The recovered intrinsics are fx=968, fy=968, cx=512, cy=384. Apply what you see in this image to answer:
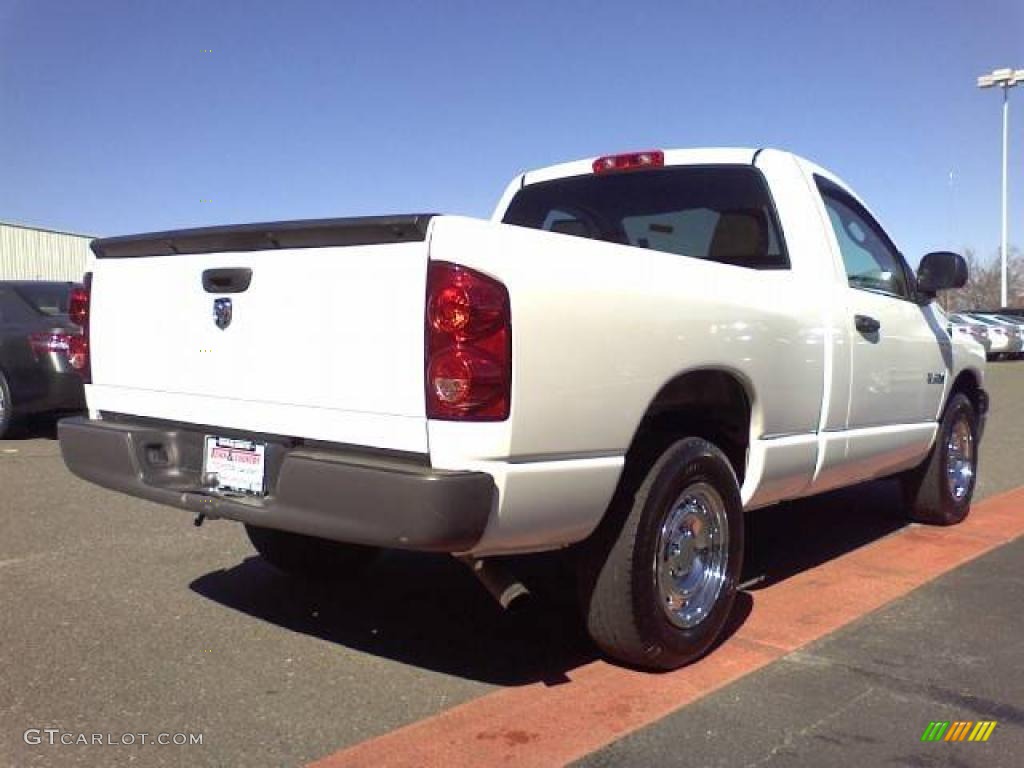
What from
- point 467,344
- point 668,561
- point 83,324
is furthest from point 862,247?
point 83,324

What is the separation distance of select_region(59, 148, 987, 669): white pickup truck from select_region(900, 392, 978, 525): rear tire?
1379 mm

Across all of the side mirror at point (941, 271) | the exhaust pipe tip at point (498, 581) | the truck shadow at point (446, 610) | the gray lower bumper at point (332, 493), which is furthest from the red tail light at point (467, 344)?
the side mirror at point (941, 271)

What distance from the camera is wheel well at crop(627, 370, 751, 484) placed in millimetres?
3592

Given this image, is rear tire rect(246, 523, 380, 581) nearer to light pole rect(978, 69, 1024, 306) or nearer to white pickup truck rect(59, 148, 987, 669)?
white pickup truck rect(59, 148, 987, 669)

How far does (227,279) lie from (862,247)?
134 inches

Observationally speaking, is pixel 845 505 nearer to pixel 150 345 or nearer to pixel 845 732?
pixel 845 732

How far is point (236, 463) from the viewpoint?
3373 mm

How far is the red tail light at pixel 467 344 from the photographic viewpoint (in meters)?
2.84

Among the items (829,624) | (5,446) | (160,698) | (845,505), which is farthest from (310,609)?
(5,446)

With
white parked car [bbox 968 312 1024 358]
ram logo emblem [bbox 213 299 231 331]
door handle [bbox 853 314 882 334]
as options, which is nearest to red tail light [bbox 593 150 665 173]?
door handle [bbox 853 314 882 334]

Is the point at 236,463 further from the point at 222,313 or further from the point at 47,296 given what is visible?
the point at 47,296

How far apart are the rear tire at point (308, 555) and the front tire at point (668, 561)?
5.44 feet

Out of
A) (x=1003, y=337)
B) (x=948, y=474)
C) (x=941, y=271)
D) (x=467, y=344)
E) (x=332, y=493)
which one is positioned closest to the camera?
(x=467, y=344)

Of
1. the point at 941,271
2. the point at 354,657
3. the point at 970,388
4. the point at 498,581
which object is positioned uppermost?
the point at 941,271
